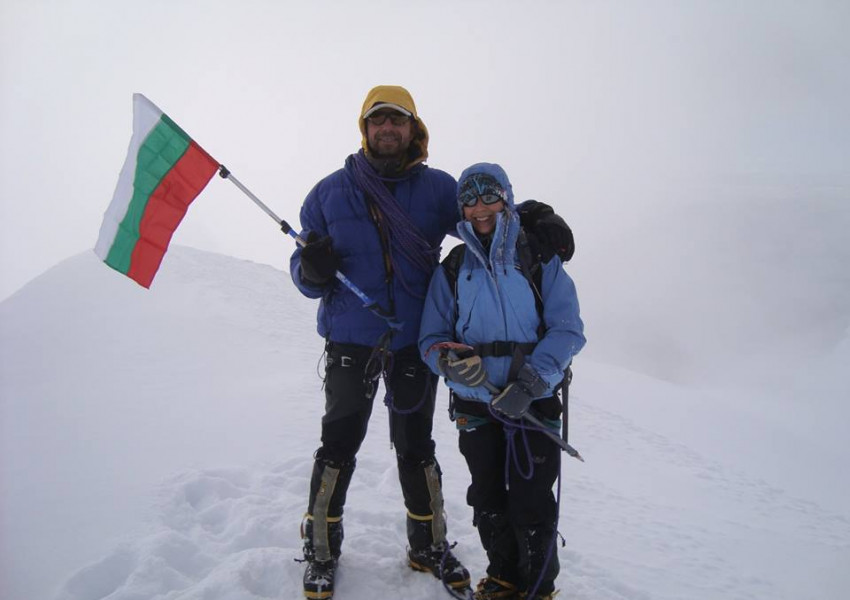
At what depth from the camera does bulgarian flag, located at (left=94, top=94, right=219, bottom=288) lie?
349 centimetres

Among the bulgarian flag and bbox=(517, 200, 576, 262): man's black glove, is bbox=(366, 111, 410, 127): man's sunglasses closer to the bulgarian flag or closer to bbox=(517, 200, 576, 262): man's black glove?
bbox=(517, 200, 576, 262): man's black glove

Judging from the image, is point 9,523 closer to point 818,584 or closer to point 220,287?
point 818,584

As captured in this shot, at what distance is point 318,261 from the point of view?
2.97m

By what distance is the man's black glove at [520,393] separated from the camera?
2.66 metres

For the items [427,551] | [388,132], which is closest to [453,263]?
[388,132]

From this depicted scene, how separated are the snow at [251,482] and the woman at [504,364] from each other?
742 millimetres

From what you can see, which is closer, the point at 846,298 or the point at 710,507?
the point at 710,507

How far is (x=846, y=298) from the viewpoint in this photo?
102 ft

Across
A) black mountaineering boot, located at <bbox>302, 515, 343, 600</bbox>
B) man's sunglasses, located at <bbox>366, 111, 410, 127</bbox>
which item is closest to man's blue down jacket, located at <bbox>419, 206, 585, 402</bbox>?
man's sunglasses, located at <bbox>366, 111, 410, 127</bbox>

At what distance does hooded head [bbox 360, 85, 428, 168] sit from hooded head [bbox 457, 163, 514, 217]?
430 mm

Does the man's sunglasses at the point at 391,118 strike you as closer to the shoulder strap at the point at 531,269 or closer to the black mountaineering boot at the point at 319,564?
the shoulder strap at the point at 531,269

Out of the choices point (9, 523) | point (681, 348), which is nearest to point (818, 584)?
point (9, 523)

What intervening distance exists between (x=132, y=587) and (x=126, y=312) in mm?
10132

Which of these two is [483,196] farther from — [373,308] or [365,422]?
[365,422]
